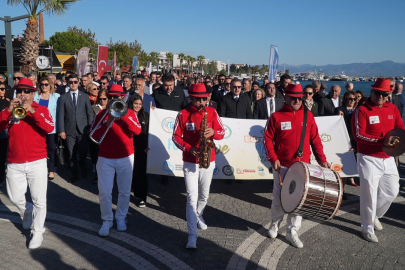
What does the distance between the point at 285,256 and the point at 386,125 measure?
243 centimetres

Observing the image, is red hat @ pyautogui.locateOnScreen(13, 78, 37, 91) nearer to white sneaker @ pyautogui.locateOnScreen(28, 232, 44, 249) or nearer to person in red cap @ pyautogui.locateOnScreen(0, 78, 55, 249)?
person in red cap @ pyautogui.locateOnScreen(0, 78, 55, 249)

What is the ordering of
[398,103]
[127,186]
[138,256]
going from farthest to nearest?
[398,103] → [127,186] → [138,256]

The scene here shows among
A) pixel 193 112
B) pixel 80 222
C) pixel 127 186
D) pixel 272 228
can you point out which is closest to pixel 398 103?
pixel 272 228

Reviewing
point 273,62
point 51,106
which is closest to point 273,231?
point 51,106

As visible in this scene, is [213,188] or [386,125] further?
[213,188]

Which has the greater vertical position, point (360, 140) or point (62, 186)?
point (360, 140)

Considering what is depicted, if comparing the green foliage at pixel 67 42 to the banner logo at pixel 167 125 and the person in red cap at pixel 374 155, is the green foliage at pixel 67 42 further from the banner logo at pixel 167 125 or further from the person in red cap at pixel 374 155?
the person in red cap at pixel 374 155

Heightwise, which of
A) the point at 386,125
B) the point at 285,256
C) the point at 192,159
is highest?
the point at 386,125

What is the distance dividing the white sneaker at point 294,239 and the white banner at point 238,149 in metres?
2.08

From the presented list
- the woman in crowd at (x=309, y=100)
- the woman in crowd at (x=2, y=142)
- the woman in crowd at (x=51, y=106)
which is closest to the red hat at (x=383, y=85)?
the woman in crowd at (x=309, y=100)

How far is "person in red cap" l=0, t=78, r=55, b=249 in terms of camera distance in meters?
4.81

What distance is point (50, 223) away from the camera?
577cm

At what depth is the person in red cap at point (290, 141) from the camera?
5043mm

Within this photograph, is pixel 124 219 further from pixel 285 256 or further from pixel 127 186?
pixel 285 256
